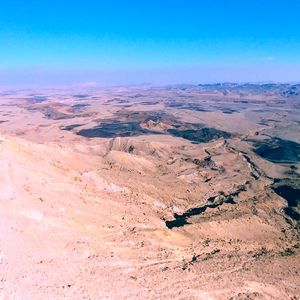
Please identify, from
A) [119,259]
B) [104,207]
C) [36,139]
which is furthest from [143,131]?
[119,259]

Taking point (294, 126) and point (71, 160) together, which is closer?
point (71, 160)

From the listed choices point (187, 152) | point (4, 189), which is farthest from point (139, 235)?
point (187, 152)

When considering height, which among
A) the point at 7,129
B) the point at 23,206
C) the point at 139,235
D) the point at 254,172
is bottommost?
Answer: the point at 7,129

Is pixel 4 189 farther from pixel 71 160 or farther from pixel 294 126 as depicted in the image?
pixel 294 126

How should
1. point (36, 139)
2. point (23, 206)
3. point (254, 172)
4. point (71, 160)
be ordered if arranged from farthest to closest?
point (36, 139) < point (254, 172) < point (71, 160) < point (23, 206)

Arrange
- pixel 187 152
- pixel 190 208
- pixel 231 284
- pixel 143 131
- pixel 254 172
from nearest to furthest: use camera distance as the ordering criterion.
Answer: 1. pixel 231 284
2. pixel 190 208
3. pixel 254 172
4. pixel 187 152
5. pixel 143 131

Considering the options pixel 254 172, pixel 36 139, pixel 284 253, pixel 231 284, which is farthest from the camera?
pixel 36 139

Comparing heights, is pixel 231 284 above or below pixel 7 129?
above

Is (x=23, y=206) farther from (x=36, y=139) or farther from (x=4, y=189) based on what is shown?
(x=36, y=139)

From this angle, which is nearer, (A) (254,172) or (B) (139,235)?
(B) (139,235)
